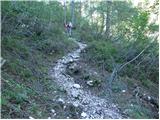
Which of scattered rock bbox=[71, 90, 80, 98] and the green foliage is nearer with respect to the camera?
the green foliage

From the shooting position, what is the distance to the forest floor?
26.0 ft

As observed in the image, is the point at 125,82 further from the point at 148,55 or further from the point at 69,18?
the point at 69,18

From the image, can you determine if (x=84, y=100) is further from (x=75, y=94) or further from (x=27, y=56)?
(x=27, y=56)

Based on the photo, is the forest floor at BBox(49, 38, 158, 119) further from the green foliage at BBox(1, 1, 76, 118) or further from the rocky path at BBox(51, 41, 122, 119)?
the green foliage at BBox(1, 1, 76, 118)

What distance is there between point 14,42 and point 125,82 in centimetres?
457

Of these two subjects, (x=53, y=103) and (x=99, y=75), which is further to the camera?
(x=99, y=75)

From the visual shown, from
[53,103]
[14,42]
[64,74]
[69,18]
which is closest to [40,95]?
[53,103]

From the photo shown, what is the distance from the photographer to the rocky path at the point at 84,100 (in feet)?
26.1

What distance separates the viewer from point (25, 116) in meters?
6.80

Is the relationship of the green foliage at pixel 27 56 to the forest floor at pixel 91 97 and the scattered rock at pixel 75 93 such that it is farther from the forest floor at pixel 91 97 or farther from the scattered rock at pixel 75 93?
the scattered rock at pixel 75 93

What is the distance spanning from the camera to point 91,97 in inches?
360

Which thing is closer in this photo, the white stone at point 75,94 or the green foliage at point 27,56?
the green foliage at point 27,56

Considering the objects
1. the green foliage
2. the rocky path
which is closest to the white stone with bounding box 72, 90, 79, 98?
the rocky path

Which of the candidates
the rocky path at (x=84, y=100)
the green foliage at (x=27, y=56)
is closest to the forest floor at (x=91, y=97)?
the rocky path at (x=84, y=100)
